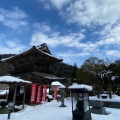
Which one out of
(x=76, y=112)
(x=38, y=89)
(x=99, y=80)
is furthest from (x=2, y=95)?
(x=76, y=112)

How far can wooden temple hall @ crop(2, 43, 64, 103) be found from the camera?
21453 millimetres

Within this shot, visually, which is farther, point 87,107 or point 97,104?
point 97,104

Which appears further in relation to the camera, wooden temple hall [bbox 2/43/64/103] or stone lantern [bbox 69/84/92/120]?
wooden temple hall [bbox 2/43/64/103]

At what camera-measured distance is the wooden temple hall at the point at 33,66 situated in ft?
70.4

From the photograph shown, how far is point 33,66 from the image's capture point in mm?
22516

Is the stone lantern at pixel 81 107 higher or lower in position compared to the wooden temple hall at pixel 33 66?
lower

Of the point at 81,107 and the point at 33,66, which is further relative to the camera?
the point at 33,66

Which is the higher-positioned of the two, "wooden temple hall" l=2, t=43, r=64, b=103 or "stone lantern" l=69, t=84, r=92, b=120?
"wooden temple hall" l=2, t=43, r=64, b=103

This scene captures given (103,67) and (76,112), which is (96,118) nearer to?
(76,112)

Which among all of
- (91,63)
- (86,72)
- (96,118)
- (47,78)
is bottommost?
(96,118)

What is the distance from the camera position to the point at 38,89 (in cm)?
1875

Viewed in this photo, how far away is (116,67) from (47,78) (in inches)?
484

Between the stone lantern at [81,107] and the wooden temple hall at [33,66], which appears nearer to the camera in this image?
the stone lantern at [81,107]

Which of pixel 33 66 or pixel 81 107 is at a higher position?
pixel 33 66
